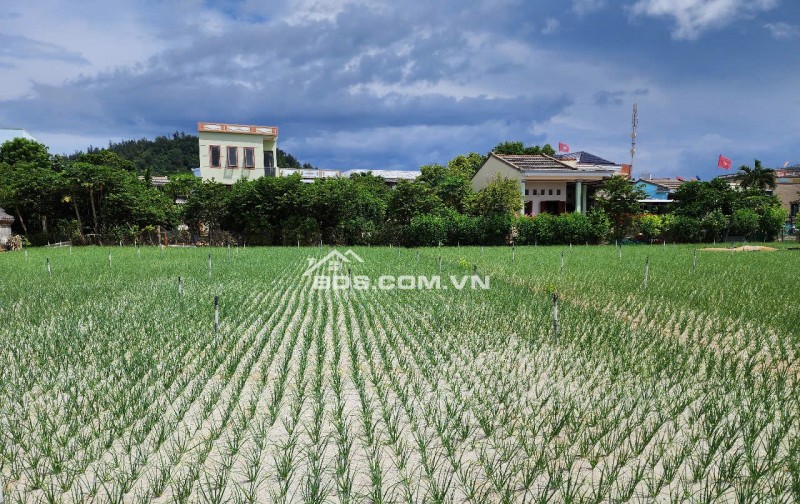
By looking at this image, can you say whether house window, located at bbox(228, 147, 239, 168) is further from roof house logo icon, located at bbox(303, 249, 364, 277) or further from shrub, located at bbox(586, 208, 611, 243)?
shrub, located at bbox(586, 208, 611, 243)

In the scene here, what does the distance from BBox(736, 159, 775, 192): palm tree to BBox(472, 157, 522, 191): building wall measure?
19.0m

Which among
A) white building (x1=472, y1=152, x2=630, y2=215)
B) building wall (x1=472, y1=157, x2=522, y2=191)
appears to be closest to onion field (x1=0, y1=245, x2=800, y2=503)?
white building (x1=472, y1=152, x2=630, y2=215)

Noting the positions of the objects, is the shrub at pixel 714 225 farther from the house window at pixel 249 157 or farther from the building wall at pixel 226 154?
the house window at pixel 249 157

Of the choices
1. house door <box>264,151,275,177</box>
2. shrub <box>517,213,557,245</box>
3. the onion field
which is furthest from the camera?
house door <box>264,151,275,177</box>

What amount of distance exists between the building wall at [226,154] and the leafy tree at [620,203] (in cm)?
2112

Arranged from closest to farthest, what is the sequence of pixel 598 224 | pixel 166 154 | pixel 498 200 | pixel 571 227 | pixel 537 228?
pixel 498 200
pixel 537 228
pixel 571 227
pixel 598 224
pixel 166 154

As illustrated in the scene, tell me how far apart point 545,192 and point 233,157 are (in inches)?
788

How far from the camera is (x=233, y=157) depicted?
31.1 m

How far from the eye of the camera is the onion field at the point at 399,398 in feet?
12.0

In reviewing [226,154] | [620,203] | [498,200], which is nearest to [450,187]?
[498,200]

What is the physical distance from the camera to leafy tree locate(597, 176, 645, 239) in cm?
2812

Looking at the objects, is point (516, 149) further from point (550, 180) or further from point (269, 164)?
point (269, 164)

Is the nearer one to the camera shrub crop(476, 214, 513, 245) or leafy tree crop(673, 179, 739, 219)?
shrub crop(476, 214, 513, 245)

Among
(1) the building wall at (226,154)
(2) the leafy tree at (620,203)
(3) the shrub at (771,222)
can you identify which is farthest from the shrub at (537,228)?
(1) the building wall at (226,154)
